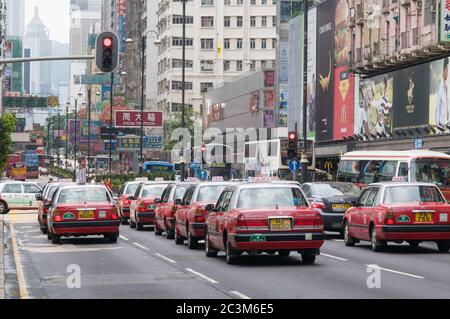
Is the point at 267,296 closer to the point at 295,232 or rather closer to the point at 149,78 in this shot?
the point at 295,232

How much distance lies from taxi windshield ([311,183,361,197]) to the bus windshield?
8832mm

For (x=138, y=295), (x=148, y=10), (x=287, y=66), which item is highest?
(x=148, y=10)

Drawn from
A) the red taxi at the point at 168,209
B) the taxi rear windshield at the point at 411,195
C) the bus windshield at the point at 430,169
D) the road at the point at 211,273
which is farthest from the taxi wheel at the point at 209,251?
the bus windshield at the point at 430,169

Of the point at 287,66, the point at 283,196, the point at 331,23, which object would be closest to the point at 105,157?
the point at 287,66

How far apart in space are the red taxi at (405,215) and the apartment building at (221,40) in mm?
126791

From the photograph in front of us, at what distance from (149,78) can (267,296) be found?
156m

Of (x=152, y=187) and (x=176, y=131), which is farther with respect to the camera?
(x=176, y=131)

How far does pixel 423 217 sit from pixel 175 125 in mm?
107488

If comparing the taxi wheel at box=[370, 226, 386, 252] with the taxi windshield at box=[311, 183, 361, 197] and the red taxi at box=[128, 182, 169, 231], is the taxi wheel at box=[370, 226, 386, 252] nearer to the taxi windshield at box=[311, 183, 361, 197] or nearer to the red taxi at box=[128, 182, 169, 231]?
the taxi windshield at box=[311, 183, 361, 197]

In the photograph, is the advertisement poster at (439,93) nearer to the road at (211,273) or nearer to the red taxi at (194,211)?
the road at (211,273)

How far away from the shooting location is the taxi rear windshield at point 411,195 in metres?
26.2

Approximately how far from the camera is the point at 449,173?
42.5 meters

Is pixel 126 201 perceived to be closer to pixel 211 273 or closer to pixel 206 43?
pixel 211 273

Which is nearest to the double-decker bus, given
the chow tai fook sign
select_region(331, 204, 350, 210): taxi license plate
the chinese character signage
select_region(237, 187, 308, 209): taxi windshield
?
select_region(331, 204, 350, 210): taxi license plate
